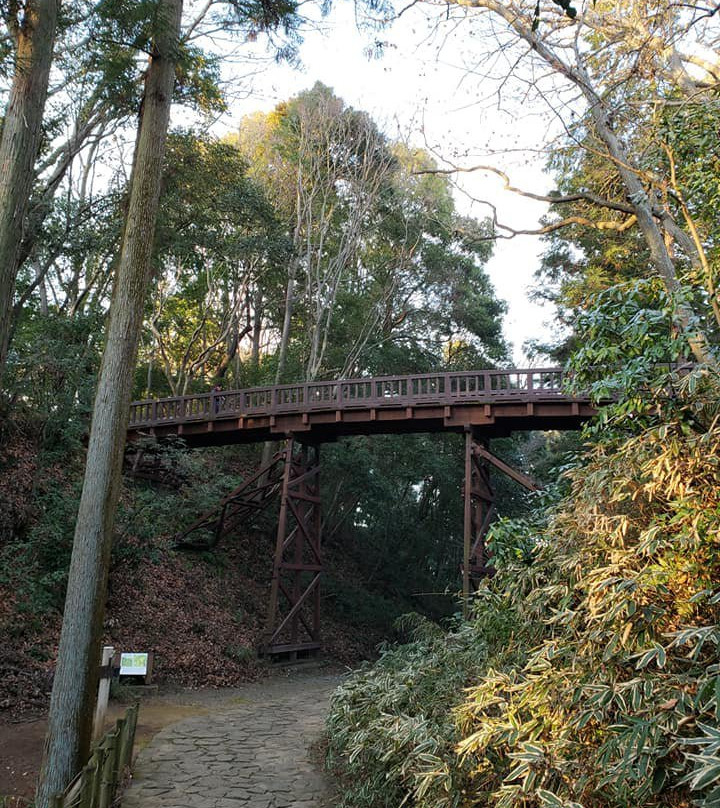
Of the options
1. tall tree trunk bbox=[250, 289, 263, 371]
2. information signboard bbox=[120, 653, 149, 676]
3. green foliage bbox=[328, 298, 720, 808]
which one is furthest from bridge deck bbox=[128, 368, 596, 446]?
green foliage bbox=[328, 298, 720, 808]

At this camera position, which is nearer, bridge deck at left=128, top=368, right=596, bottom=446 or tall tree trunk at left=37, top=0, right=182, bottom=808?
tall tree trunk at left=37, top=0, right=182, bottom=808

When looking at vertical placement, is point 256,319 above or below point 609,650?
above

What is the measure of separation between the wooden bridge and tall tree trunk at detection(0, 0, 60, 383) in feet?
27.7

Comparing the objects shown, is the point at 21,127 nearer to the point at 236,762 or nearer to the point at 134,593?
the point at 236,762

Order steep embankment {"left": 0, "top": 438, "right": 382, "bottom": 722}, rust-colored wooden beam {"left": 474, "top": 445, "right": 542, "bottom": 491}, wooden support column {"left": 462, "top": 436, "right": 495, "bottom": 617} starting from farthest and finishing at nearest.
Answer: rust-colored wooden beam {"left": 474, "top": 445, "right": 542, "bottom": 491} < wooden support column {"left": 462, "top": 436, "right": 495, "bottom": 617} < steep embankment {"left": 0, "top": 438, "right": 382, "bottom": 722}

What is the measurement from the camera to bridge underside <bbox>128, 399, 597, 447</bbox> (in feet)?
44.2

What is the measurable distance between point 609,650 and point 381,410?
11.4 metres

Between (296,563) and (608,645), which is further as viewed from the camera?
(296,563)

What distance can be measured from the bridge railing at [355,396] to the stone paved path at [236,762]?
21.5 feet

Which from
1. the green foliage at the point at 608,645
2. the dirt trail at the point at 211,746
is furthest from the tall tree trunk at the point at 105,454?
the green foliage at the point at 608,645

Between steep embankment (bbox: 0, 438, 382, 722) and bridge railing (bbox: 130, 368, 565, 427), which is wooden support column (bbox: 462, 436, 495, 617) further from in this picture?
steep embankment (bbox: 0, 438, 382, 722)

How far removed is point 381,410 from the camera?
1436cm

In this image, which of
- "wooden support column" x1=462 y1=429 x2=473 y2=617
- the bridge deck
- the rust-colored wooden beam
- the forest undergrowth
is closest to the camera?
the forest undergrowth

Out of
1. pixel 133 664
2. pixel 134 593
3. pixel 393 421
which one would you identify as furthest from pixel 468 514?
pixel 133 664
